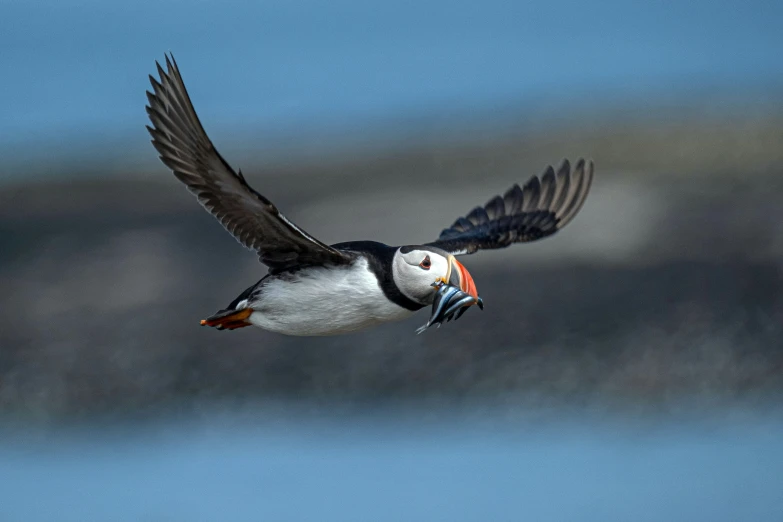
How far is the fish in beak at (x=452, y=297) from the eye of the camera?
7.46 metres

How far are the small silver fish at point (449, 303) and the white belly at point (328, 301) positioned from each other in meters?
0.42

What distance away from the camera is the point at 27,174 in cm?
2762

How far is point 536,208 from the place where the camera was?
419 inches

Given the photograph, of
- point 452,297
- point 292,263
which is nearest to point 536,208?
point 292,263

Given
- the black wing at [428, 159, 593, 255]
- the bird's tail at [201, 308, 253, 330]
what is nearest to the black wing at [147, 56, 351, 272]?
the bird's tail at [201, 308, 253, 330]

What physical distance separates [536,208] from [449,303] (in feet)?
10.7

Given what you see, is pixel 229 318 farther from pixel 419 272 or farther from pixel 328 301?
pixel 419 272

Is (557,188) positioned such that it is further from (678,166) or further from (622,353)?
(678,166)

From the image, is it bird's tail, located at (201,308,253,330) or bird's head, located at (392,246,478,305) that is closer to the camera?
bird's head, located at (392,246,478,305)

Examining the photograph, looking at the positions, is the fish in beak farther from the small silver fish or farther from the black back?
the black back

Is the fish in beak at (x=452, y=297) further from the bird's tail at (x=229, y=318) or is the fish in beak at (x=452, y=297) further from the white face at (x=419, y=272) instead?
the bird's tail at (x=229, y=318)

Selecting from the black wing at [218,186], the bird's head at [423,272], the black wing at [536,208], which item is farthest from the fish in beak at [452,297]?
the black wing at [536,208]

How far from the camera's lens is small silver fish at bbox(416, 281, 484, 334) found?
7.45m

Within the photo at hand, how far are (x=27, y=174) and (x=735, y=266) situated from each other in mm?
15013
